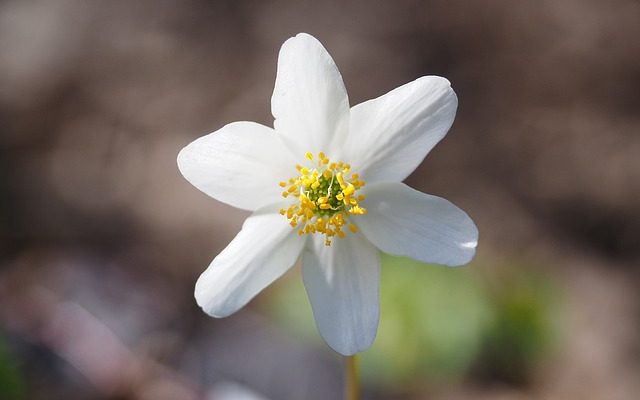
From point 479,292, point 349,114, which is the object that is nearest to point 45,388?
point 479,292

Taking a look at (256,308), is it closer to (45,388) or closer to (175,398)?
(175,398)

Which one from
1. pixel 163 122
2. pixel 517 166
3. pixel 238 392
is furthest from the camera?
pixel 163 122

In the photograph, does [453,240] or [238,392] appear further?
[238,392]

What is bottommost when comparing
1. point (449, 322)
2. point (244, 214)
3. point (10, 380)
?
point (10, 380)

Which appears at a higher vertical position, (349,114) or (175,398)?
(349,114)

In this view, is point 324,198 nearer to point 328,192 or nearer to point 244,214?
point 328,192

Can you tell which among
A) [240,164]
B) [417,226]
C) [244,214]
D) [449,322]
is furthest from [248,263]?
[244,214]
